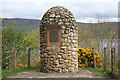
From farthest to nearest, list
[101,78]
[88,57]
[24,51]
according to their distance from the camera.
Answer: [24,51], [88,57], [101,78]

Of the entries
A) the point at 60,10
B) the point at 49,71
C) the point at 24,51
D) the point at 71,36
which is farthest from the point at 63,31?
the point at 24,51

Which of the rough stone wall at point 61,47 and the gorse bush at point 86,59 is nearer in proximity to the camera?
the rough stone wall at point 61,47

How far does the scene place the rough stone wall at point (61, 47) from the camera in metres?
9.21

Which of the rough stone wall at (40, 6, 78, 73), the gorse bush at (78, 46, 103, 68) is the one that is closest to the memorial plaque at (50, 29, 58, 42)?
the rough stone wall at (40, 6, 78, 73)

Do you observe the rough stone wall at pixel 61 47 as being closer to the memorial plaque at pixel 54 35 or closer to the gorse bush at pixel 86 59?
the memorial plaque at pixel 54 35

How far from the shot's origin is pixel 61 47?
920cm

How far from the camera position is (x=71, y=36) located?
9.39 metres

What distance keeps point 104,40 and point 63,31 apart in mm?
8748

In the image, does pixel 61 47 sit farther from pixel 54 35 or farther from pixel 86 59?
pixel 86 59

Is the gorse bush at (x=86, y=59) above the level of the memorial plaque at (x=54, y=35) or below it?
below

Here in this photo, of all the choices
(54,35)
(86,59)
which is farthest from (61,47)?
(86,59)

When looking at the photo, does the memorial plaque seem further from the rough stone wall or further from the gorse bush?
the gorse bush

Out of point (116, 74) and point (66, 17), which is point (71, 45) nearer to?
point (66, 17)

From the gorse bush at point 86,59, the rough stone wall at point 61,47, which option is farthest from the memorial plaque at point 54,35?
the gorse bush at point 86,59
